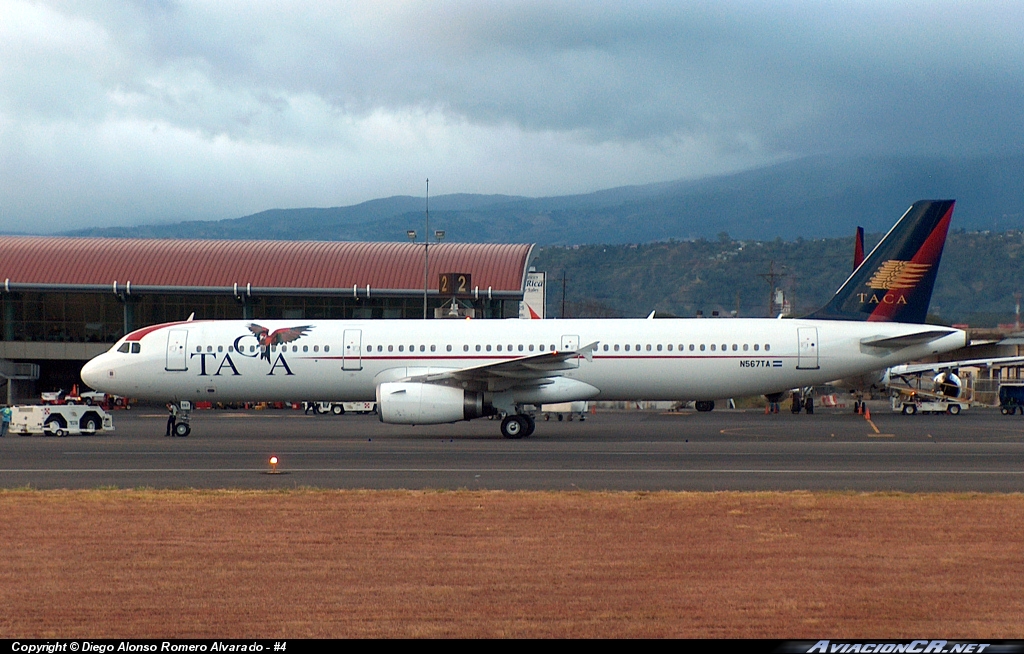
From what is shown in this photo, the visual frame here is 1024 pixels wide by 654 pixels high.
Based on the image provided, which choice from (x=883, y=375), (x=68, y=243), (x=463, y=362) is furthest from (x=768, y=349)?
(x=68, y=243)

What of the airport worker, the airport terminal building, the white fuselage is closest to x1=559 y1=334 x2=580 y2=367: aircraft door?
the white fuselage

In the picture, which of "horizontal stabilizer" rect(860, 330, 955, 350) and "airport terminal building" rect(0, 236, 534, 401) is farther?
"airport terminal building" rect(0, 236, 534, 401)

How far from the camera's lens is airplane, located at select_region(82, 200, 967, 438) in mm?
30344

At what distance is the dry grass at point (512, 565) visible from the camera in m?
8.39

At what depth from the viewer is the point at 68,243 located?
67.7 meters

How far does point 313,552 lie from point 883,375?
139 ft

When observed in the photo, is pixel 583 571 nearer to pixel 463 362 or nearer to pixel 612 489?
pixel 612 489

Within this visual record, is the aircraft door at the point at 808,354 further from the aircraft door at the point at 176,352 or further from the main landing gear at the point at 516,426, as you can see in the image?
the aircraft door at the point at 176,352

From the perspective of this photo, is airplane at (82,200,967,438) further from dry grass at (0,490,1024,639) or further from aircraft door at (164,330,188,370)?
dry grass at (0,490,1024,639)

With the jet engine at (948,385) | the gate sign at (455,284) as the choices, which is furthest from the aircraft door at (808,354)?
the gate sign at (455,284)

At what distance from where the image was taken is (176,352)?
3155 centimetres

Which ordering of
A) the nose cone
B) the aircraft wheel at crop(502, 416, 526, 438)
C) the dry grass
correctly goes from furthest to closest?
the nose cone
the aircraft wheel at crop(502, 416, 526, 438)
the dry grass

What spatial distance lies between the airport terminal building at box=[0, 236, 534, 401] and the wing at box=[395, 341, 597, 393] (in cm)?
3236

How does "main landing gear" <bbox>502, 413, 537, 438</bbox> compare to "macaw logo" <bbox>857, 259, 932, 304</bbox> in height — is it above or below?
below
